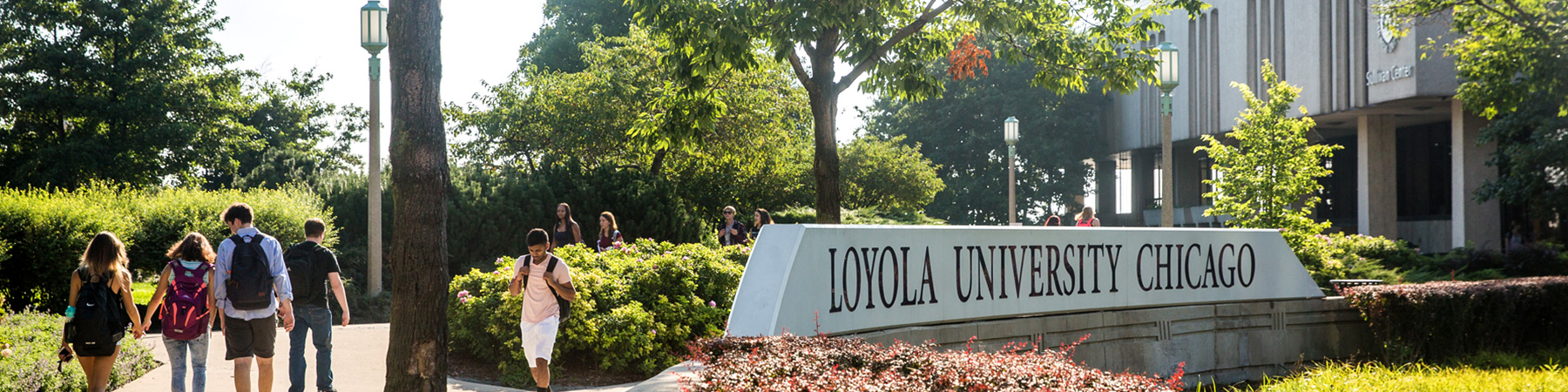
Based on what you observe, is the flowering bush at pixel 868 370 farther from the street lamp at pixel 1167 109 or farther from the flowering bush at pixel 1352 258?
the flowering bush at pixel 1352 258

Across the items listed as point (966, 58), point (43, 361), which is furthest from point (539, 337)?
point (966, 58)

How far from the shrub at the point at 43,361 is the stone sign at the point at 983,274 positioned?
503 cm

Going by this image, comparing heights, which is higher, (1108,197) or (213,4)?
(213,4)

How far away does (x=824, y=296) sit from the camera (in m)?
7.17

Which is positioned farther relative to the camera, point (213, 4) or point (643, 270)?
point (213, 4)

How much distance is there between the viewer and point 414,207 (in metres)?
6.39

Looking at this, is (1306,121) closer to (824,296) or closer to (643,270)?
(643,270)

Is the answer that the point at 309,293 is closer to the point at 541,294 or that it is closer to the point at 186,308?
the point at 186,308

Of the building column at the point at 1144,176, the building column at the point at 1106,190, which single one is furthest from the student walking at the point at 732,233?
the building column at the point at 1106,190

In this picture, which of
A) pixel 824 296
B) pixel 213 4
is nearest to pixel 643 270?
pixel 824 296

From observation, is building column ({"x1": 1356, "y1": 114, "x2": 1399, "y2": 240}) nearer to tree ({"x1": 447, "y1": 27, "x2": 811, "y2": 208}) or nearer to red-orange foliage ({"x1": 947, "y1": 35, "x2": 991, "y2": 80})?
tree ({"x1": 447, "y1": 27, "x2": 811, "y2": 208})

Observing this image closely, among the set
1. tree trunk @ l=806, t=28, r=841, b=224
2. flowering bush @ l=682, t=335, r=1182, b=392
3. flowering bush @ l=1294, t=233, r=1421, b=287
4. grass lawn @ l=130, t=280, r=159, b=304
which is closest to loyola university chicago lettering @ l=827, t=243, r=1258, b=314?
flowering bush @ l=682, t=335, r=1182, b=392

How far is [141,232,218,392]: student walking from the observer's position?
23.4ft

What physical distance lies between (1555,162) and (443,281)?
2316cm
